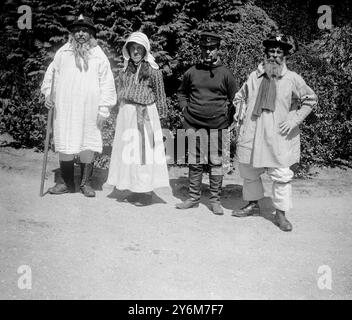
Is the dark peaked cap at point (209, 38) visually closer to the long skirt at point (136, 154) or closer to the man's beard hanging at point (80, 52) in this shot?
the long skirt at point (136, 154)

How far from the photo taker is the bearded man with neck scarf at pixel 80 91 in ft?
19.3

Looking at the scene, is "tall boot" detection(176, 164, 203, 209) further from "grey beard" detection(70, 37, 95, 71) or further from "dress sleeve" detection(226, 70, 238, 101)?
"grey beard" detection(70, 37, 95, 71)

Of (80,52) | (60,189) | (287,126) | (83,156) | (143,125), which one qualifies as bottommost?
(60,189)

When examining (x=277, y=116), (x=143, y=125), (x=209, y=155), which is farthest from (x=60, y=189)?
(x=277, y=116)

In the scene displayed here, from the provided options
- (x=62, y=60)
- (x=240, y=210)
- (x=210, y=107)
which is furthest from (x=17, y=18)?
(x=240, y=210)

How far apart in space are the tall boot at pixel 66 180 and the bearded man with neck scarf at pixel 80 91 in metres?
0.18

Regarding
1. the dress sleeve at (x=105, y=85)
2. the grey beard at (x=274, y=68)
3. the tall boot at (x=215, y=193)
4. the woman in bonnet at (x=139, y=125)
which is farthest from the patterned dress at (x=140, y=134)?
the grey beard at (x=274, y=68)

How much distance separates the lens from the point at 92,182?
22.7ft

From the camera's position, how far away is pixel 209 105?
219 inches

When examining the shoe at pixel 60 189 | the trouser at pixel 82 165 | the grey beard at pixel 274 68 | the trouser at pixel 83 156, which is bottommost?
the shoe at pixel 60 189

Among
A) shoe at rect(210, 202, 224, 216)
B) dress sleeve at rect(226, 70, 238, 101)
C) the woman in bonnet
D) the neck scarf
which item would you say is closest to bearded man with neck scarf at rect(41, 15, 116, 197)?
the woman in bonnet

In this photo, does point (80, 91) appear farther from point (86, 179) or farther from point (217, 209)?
point (217, 209)

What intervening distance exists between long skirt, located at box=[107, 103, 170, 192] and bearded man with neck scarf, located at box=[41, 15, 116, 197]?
31cm

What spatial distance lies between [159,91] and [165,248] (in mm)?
2092
